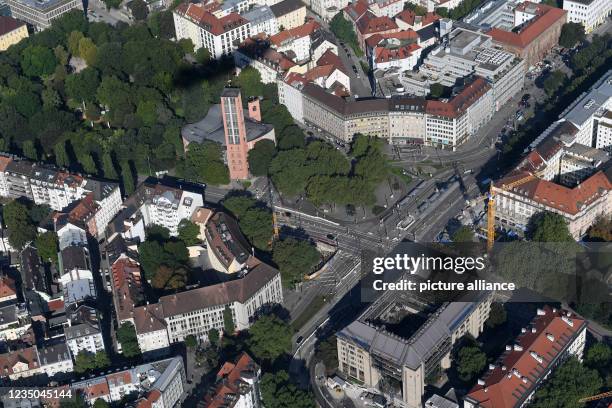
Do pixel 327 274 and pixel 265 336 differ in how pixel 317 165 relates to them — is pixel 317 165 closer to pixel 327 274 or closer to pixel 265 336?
pixel 327 274

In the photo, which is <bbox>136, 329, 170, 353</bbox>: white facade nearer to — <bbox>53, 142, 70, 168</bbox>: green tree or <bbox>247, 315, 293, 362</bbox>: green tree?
<bbox>247, 315, 293, 362</bbox>: green tree

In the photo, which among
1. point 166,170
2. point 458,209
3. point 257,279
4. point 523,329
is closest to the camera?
point 523,329

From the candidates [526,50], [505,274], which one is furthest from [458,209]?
[526,50]

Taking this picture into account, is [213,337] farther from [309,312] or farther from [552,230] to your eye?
[552,230]

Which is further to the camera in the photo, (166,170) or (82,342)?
(166,170)

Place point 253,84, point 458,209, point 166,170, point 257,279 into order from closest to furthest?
point 257,279
point 458,209
point 166,170
point 253,84

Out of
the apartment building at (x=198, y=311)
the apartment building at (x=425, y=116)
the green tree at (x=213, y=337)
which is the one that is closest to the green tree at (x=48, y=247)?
the apartment building at (x=198, y=311)
